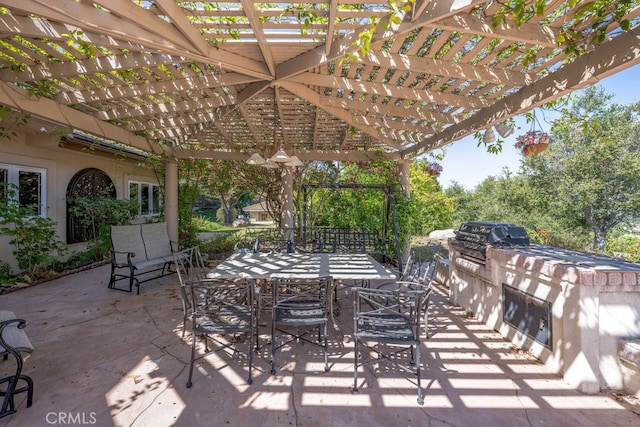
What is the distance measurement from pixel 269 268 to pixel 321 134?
12.1ft

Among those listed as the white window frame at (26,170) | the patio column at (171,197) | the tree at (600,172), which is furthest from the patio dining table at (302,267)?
the tree at (600,172)

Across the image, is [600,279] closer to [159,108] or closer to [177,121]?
[159,108]

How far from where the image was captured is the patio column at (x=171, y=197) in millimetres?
6656

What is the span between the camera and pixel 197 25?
245 cm

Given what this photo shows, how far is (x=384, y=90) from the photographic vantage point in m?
3.45

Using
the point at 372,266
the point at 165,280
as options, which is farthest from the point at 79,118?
the point at 372,266

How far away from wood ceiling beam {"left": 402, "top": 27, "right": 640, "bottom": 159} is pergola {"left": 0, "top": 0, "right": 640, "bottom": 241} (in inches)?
0.4

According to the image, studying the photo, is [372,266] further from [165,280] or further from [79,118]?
→ [79,118]

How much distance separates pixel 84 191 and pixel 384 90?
7366mm

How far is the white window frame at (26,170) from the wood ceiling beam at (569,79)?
7876mm

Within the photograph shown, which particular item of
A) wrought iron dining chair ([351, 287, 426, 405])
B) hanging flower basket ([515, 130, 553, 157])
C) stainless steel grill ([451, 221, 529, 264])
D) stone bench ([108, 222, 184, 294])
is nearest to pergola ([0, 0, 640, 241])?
hanging flower basket ([515, 130, 553, 157])

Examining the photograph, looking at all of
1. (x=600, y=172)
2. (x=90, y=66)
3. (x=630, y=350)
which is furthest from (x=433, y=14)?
(x=600, y=172)

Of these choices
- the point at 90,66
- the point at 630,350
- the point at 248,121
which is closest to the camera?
the point at 630,350

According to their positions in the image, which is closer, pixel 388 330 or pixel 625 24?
pixel 625 24
